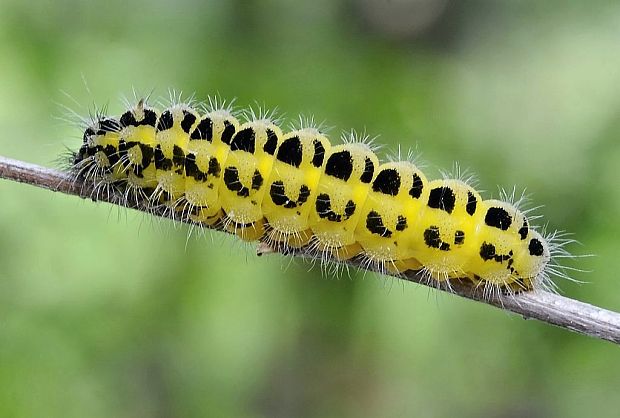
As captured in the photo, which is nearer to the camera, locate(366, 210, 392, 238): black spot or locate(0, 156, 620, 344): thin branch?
locate(0, 156, 620, 344): thin branch

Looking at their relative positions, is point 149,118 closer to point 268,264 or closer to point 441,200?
point 441,200

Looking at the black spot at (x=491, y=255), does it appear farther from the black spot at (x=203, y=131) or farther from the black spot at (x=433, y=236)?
the black spot at (x=203, y=131)

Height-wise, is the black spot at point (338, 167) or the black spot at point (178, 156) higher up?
the black spot at point (338, 167)

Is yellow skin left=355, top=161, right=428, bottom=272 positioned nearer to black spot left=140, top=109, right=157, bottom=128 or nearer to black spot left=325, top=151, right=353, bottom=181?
black spot left=325, top=151, right=353, bottom=181

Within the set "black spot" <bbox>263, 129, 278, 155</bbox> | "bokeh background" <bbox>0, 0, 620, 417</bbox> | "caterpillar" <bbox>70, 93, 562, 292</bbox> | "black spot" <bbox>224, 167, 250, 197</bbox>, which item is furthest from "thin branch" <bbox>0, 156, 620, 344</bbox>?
"bokeh background" <bbox>0, 0, 620, 417</bbox>

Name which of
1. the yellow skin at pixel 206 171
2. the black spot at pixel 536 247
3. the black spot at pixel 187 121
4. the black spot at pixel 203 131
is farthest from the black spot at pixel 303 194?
the black spot at pixel 536 247
